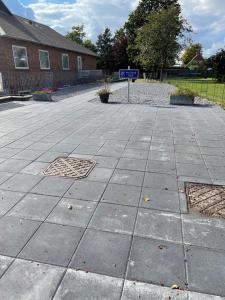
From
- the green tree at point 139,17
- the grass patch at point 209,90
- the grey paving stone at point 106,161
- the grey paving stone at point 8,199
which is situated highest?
the green tree at point 139,17

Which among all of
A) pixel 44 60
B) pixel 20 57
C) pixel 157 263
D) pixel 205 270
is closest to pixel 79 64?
pixel 44 60

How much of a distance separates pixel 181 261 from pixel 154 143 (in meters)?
3.77

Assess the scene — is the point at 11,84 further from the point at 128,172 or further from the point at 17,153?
the point at 128,172

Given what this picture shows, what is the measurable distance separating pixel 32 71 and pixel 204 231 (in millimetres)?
18900

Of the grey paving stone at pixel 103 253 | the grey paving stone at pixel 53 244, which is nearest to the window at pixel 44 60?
the grey paving stone at pixel 53 244

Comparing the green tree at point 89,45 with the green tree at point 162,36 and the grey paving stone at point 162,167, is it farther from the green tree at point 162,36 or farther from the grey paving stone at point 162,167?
the grey paving stone at point 162,167

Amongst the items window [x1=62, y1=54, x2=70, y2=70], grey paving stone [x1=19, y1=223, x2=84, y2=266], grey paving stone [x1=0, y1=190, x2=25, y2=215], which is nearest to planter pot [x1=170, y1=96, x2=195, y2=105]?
grey paving stone [x1=0, y1=190, x2=25, y2=215]

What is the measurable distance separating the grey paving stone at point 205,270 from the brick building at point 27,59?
1418 centimetres

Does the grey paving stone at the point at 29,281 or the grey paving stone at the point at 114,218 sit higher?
the grey paving stone at the point at 114,218

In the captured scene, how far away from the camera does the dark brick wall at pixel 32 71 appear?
15.8 metres

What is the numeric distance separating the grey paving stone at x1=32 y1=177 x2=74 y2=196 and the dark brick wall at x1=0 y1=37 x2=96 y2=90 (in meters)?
12.3

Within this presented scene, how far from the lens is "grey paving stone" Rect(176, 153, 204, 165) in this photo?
4.78 meters

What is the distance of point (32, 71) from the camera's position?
19094 mm

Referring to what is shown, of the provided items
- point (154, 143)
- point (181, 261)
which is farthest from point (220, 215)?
point (154, 143)
